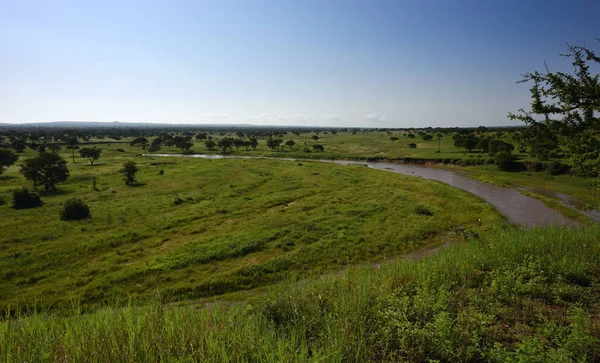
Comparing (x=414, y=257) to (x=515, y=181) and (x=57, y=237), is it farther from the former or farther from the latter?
(x=515, y=181)

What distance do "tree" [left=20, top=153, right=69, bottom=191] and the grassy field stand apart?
209 cm

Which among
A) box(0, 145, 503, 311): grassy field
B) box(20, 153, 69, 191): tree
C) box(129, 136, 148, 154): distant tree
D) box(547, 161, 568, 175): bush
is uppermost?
box(129, 136, 148, 154): distant tree

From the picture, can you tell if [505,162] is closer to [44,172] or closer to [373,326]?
[373,326]

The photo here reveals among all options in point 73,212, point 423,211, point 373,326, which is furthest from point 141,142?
point 373,326

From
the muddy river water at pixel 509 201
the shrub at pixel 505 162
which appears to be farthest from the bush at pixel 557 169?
the muddy river water at pixel 509 201

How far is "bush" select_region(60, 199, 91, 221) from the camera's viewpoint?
32.5 m

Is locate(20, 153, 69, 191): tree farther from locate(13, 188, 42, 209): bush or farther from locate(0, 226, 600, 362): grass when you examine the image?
locate(0, 226, 600, 362): grass

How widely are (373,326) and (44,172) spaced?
194ft

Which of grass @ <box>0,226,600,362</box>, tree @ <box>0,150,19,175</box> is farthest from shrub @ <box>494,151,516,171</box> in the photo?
tree @ <box>0,150,19,175</box>

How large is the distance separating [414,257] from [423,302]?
17223mm

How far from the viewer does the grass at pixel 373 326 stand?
5.54 metres

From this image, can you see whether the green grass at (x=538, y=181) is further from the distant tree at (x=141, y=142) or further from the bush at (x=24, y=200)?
the distant tree at (x=141, y=142)

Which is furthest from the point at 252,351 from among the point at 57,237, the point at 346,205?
the point at 346,205

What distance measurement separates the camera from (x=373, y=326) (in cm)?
657
